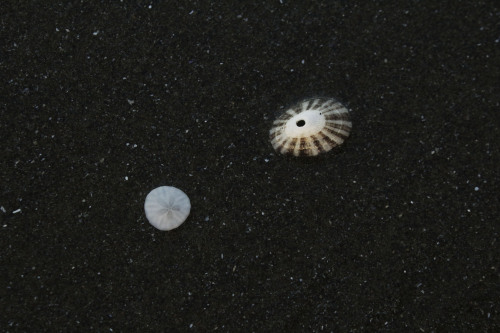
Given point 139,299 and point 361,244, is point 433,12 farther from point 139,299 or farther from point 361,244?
point 139,299

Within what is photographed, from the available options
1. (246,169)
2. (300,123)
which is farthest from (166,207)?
(300,123)

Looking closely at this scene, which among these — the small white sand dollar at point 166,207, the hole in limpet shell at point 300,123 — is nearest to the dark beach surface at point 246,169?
the small white sand dollar at point 166,207

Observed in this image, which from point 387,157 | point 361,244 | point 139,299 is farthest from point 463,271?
point 139,299

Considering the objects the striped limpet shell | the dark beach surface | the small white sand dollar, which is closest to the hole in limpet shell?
the striped limpet shell

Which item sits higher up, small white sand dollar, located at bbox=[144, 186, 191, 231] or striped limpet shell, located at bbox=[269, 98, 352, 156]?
striped limpet shell, located at bbox=[269, 98, 352, 156]

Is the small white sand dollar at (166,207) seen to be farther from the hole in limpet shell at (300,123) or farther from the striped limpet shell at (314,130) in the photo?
the hole in limpet shell at (300,123)

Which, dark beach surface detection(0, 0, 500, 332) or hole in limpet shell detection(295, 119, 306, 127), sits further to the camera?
hole in limpet shell detection(295, 119, 306, 127)

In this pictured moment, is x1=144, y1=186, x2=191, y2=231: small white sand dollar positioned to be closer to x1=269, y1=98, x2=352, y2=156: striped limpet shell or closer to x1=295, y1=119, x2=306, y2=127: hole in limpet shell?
x1=269, y1=98, x2=352, y2=156: striped limpet shell

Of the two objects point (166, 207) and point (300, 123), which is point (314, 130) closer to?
point (300, 123)
